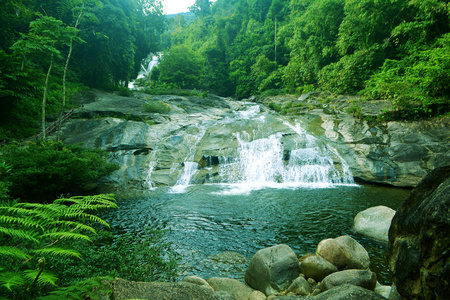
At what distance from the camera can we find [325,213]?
7895 millimetres

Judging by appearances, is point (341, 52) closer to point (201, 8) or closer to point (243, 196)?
point (243, 196)

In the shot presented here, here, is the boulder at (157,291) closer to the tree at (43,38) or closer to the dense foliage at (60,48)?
the tree at (43,38)

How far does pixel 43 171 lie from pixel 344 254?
9194 mm

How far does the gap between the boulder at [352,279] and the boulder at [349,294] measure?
0.86 meters

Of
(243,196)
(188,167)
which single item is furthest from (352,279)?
(188,167)

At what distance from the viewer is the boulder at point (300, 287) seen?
4102 mm

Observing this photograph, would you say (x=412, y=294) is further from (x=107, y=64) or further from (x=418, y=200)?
(x=107, y=64)

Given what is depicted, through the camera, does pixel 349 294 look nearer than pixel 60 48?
Yes

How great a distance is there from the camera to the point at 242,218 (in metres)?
7.66

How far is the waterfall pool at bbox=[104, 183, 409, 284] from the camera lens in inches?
213

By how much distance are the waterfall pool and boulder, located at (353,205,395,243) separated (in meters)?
0.25

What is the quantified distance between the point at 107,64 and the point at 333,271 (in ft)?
88.5

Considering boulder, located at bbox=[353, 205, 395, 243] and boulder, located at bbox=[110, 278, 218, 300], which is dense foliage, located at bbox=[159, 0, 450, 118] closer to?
boulder, located at bbox=[353, 205, 395, 243]

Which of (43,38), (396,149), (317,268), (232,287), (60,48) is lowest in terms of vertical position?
(232,287)
